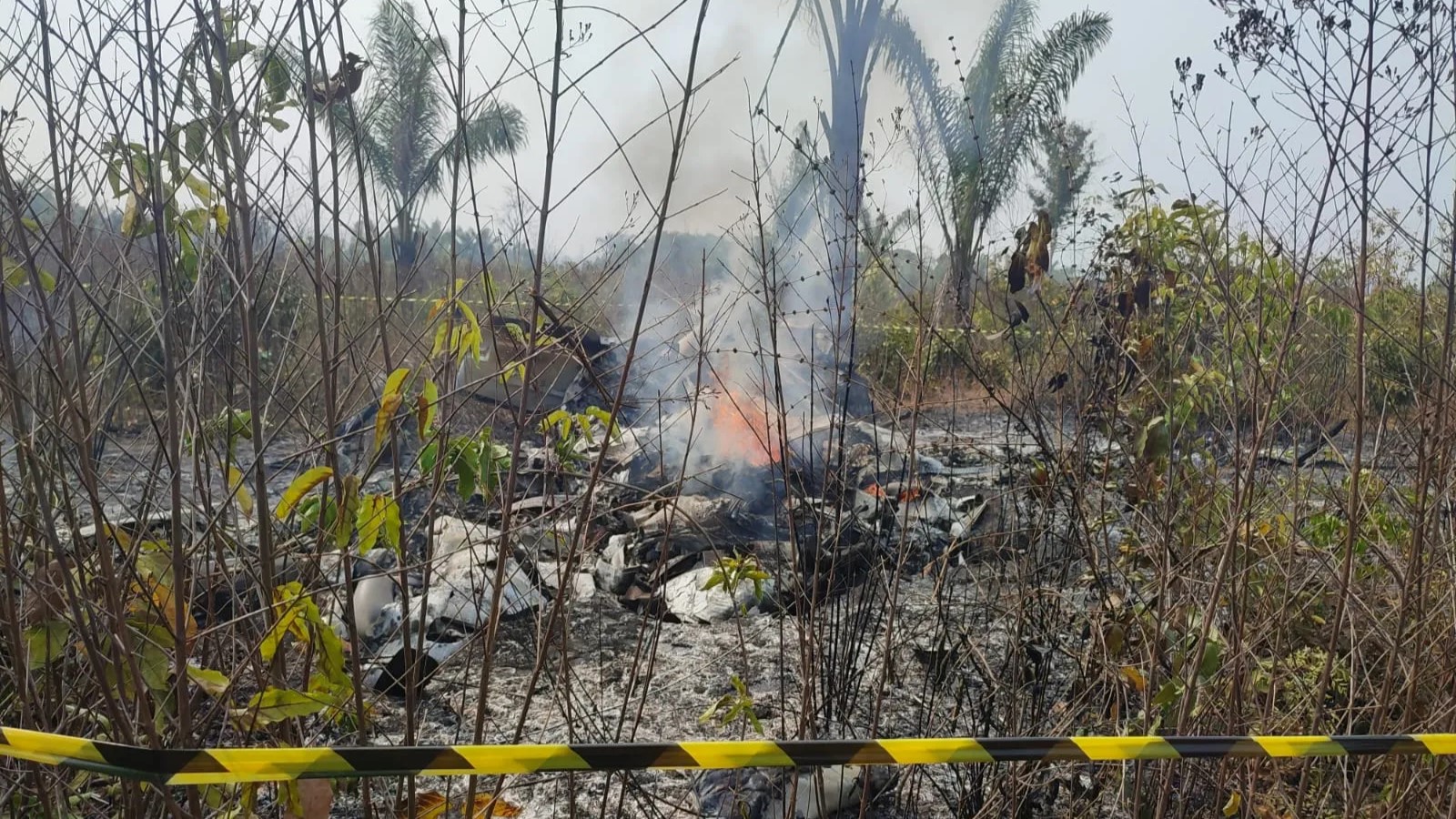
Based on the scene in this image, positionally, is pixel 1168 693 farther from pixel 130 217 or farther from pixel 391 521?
pixel 130 217

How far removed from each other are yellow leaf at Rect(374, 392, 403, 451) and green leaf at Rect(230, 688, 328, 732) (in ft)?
1.39

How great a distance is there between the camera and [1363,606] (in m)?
2.54

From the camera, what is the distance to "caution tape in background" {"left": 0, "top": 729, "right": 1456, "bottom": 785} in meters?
1.53

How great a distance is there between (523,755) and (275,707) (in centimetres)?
41

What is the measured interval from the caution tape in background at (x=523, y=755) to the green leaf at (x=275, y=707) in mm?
53

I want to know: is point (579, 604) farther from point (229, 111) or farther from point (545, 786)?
point (229, 111)

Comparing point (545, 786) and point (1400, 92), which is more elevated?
point (1400, 92)

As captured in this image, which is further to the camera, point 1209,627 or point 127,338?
point 1209,627

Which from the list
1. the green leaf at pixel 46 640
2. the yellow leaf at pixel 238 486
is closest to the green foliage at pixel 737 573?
the yellow leaf at pixel 238 486

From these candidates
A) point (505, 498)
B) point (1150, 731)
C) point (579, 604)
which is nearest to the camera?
point (505, 498)

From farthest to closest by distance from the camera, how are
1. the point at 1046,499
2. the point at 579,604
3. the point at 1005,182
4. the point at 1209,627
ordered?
1. the point at 1005,182
2. the point at 579,604
3. the point at 1046,499
4. the point at 1209,627

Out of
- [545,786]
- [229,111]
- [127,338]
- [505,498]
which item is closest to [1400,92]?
[505,498]

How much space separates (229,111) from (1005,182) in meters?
16.4

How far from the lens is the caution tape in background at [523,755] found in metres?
1.53
